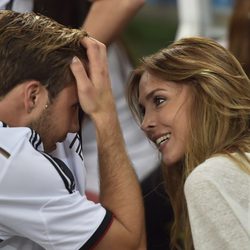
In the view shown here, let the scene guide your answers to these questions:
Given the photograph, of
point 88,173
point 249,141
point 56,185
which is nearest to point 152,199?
point 88,173

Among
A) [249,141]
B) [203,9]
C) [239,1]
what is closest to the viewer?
[249,141]

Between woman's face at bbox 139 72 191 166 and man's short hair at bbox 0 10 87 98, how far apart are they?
385mm

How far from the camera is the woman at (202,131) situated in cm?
248

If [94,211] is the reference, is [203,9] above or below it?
below

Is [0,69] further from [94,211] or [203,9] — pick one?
[203,9]

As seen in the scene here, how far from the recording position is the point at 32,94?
2547 millimetres

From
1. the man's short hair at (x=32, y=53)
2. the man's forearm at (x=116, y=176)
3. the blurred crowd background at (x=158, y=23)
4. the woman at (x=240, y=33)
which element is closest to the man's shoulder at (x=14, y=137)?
the man's short hair at (x=32, y=53)

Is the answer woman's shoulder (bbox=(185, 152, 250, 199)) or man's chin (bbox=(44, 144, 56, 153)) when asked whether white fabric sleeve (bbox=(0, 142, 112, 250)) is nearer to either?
man's chin (bbox=(44, 144, 56, 153))

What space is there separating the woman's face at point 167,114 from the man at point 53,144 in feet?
0.65

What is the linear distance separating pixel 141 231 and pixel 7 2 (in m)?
1.03

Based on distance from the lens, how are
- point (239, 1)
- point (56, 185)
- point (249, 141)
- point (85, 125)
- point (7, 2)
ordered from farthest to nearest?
point (239, 1) < point (85, 125) < point (7, 2) < point (249, 141) < point (56, 185)

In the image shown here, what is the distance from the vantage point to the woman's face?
111 inches

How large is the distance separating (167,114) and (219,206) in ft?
1.54

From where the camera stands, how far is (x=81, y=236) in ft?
8.09
